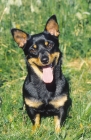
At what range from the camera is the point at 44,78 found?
4309mm

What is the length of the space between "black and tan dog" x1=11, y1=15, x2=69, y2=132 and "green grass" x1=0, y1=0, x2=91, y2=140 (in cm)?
20

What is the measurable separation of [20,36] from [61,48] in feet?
5.65

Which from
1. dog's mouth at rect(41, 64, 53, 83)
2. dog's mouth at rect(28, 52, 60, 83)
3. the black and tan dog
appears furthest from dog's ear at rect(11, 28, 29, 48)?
dog's mouth at rect(41, 64, 53, 83)

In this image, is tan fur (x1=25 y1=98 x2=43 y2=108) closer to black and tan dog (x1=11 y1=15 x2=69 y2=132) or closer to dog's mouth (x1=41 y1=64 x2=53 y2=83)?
black and tan dog (x1=11 y1=15 x2=69 y2=132)

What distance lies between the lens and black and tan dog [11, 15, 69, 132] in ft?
14.1

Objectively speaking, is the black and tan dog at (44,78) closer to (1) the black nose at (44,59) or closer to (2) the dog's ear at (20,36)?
(2) the dog's ear at (20,36)

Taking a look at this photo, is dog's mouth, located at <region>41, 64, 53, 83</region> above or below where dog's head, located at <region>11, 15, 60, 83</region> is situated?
below

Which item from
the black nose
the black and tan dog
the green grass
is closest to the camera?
the black nose

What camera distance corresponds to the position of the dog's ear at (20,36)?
4.35 m

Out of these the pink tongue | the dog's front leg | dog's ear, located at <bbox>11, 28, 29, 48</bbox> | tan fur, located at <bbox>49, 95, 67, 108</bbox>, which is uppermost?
dog's ear, located at <bbox>11, 28, 29, 48</bbox>

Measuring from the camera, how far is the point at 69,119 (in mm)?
4574

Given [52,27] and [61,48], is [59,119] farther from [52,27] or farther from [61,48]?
[61,48]

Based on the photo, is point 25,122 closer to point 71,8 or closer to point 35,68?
point 35,68

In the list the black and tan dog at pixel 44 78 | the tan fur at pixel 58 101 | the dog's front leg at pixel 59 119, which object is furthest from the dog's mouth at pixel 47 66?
the dog's front leg at pixel 59 119
